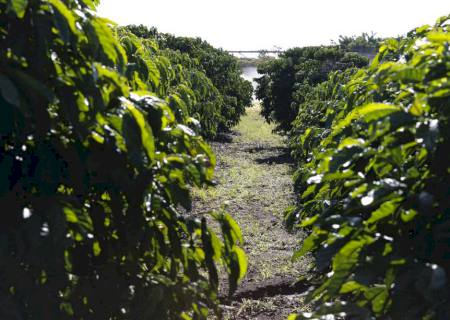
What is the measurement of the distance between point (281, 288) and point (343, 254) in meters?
4.67

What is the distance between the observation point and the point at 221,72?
25.5 meters

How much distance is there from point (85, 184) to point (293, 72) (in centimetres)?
1966

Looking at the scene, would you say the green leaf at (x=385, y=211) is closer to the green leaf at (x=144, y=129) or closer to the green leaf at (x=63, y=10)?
the green leaf at (x=144, y=129)

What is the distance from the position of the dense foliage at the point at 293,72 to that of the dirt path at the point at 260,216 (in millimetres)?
1072

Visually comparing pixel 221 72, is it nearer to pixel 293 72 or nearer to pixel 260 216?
pixel 293 72

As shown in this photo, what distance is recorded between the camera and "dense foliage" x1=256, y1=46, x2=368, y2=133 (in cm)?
1966

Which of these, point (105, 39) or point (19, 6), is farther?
point (105, 39)

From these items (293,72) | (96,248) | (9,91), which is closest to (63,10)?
(9,91)

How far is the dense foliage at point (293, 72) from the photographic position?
19.7 metres

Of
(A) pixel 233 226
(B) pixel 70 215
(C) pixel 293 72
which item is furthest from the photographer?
(C) pixel 293 72

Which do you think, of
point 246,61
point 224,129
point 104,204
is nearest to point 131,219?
point 104,204

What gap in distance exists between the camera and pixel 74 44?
6.48 feet

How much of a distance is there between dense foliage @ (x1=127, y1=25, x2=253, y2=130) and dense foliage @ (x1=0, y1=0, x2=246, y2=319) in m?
19.2

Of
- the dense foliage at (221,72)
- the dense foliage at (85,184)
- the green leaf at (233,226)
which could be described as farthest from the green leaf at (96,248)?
the dense foliage at (221,72)
